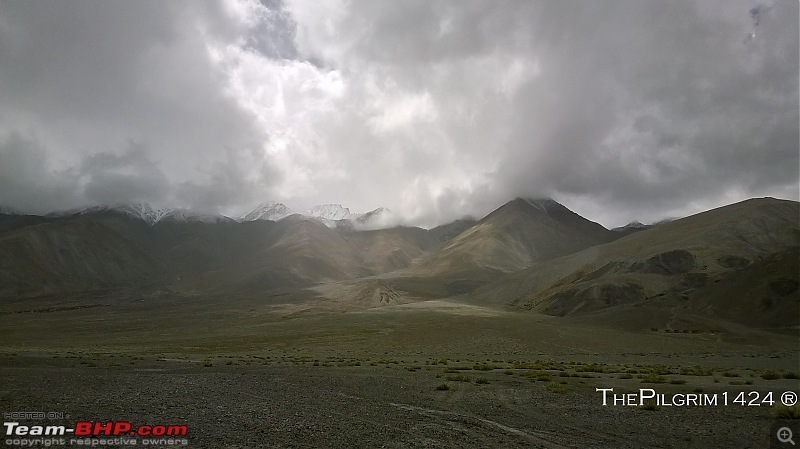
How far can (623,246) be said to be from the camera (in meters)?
160

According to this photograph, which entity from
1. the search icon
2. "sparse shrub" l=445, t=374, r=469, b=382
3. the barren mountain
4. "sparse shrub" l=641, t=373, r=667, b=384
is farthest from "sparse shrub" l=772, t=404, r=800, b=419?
the barren mountain

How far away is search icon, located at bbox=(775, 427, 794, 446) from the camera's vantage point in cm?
1318

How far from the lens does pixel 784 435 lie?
1358 cm

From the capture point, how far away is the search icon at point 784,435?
1318 centimetres

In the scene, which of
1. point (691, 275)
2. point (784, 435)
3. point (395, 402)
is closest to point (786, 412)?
point (784, 435)

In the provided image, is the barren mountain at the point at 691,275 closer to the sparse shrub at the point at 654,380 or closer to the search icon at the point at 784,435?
the sparse shrub at the point at 654,380

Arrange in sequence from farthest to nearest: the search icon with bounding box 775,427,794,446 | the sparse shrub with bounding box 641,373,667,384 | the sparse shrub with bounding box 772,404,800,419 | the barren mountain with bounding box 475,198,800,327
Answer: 1. the barren mountain with bounding box 475,198,800,327
2. the sparse shrub with bounding box 641,373,667,384
3. the sparse shrub with bounding box 772,404,800,419
4. the search icon with bounding box 775,427,794,446

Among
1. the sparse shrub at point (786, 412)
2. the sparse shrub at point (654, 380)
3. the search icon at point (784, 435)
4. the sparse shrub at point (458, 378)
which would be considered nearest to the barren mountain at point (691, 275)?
the sparse shrub at point (654, 380)

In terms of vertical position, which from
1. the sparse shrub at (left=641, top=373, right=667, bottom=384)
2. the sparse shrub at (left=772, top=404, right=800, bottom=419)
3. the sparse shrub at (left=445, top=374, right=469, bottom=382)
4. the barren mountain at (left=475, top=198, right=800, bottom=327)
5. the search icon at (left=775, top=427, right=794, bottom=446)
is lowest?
the sparse shrub at (left=445, top=374, right=469, bottom=382)

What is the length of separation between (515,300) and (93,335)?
111115mm

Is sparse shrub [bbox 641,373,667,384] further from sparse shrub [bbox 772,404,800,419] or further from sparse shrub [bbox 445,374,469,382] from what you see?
sparse shrub [bbox 445,374,469,382]

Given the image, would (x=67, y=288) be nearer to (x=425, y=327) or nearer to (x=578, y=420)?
(x=425, y=327)

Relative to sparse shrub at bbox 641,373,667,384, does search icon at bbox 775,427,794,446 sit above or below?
above

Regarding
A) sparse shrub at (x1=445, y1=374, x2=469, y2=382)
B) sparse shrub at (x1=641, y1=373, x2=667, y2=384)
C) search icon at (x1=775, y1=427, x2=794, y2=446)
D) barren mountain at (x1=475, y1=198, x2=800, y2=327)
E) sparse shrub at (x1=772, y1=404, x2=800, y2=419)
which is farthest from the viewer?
barren mountain at (x1=475, y1=198, x2=800, y2=327)
